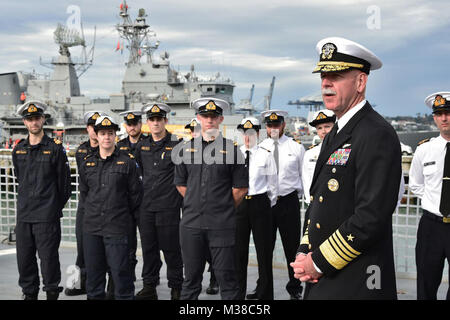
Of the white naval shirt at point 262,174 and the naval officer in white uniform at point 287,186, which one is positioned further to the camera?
the naval officer in white uniform at point 287,186

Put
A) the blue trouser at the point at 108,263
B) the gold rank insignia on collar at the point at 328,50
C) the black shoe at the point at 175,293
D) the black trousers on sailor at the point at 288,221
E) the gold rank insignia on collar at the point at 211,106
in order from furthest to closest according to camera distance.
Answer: the black trousers on sailor at the point at 288,221 < the black shoe at the point at 175,293 < the blue trouser at the point at 108,263 < the gold rank insignia on collar at the point at 211,106 < the gold rank insignia on collar at the point at 328,50

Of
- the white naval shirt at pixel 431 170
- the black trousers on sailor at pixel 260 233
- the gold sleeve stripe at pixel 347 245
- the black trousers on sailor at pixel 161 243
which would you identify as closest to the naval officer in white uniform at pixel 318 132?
the black trousers on sailor at pixel 260 233

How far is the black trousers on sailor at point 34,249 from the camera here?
4.27m

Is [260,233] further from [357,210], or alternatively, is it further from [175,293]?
[357,210]

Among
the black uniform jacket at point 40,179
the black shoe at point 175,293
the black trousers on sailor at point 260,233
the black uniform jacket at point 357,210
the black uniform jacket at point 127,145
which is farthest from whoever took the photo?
the black uniform jacket at point 127,145

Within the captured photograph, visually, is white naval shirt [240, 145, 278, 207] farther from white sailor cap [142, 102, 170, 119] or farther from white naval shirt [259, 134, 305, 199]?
white sailor cap [142, 102, 170, 119]

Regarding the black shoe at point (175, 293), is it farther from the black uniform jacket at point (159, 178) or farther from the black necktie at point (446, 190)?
the black necktie at point (446, 190)

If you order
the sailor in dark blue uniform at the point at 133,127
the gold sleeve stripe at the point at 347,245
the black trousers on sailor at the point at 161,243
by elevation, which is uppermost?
the sailor in dark blue uniform at the point at 133,127

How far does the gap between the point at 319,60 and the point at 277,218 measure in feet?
9.68

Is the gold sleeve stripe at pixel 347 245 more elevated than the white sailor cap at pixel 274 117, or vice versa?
the white sailor cap at pixel 274 117

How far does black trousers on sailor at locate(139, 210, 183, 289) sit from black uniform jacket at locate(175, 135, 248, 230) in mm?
976

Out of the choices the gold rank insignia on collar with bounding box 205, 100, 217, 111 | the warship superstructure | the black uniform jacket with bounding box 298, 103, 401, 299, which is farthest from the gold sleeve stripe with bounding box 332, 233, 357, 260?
the warship superstructure

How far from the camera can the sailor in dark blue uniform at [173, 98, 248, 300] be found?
3.59 meters
